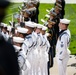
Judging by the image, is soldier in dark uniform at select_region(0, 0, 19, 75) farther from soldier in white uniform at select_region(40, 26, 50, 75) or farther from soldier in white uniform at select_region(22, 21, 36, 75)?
soldier in white uniform at select_region(40, 26, 50, 75)

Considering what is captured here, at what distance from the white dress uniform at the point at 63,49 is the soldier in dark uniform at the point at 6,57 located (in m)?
5.78

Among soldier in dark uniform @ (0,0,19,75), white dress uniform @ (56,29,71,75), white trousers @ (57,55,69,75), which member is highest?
soldier in dark uniform @ (0,0,19,75)

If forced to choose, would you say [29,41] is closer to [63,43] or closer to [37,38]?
[37,38]

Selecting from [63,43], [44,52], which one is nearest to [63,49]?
[63,43]

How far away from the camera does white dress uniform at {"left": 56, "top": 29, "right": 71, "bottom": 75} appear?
7.24 meters

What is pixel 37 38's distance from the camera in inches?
282

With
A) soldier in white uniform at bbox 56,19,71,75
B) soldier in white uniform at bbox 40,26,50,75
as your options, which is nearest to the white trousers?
soldier in white uniform at bbox 56,19,71,75

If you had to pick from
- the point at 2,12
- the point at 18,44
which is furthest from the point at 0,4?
the point at 18,44

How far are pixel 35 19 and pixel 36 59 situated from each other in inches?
57.1

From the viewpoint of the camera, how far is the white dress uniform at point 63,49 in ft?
23.8

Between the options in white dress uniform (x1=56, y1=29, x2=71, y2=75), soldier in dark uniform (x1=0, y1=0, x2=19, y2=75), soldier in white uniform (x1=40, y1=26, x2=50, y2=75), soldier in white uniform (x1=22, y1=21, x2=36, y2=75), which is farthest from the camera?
soldier in white uniform (x1=40, y1=26, x2=50, y2=75)

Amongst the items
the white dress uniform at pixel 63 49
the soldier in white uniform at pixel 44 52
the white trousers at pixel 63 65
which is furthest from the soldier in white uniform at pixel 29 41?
the white trousers at pixel 63 65

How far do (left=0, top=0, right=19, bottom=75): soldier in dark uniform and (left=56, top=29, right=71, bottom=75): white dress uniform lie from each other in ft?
19.0

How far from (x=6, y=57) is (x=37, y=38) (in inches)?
227
